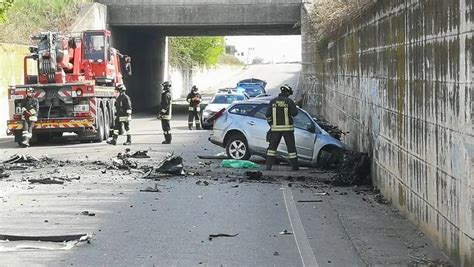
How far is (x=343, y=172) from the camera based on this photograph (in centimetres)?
1323

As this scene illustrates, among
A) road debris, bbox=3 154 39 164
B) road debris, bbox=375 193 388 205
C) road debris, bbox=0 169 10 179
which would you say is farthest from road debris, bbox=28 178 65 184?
road debris, bbox=375 193 388 205

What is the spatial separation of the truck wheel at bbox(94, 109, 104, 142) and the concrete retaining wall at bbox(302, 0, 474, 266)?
375 inches

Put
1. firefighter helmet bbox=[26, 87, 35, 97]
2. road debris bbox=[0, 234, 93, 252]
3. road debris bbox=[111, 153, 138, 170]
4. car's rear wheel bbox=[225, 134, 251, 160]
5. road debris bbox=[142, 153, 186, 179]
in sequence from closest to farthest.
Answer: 1. road debris bbox=[0, 234, 93, 252]
2. road debris bbox=[142, 153, 186, 179]
3. road debris bbox=[111, 153, 138, 170]
4. car's rear wheel bbox=[225, 134, 251, 160]
5. firefighter helmet bbox=[26, 87, 35, 97]

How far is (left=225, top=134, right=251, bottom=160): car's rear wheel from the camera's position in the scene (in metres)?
16.8

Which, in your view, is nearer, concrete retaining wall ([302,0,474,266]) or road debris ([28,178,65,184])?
concrete retaining wall ([302,0,474,266])

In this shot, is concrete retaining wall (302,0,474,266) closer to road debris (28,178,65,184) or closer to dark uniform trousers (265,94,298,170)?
dark uniform trousers (265,94,298,170)

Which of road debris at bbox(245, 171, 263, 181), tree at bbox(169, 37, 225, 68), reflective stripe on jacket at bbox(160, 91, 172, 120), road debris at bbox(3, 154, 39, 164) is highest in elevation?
tree at bbox(169, 37, 225, 68)

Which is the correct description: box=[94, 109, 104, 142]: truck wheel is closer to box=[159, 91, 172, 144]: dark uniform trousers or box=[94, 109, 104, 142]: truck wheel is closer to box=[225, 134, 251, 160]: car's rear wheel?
box=[159, 91, 172, 144]: dark uniform trousers

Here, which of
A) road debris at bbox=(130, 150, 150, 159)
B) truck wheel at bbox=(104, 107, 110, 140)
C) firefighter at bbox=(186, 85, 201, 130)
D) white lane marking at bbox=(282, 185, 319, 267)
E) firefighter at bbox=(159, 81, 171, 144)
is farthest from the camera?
firefighter at bbox=(186, 85, 201, 130)

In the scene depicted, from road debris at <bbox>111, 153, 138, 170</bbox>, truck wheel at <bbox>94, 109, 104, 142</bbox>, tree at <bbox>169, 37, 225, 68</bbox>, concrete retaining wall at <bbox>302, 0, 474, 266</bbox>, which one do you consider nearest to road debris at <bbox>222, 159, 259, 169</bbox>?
road debris at <bbox>111, 153, 138, 170</bbox>

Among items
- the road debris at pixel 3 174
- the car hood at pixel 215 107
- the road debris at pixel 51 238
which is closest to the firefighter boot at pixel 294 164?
the road debris at pixel 3 174

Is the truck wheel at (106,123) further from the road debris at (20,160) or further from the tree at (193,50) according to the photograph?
the tree at (193,50)

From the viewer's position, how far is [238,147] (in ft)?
55.2

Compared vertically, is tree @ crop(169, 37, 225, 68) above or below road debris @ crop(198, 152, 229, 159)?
above
